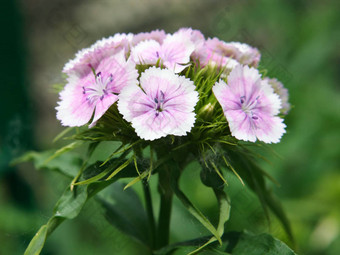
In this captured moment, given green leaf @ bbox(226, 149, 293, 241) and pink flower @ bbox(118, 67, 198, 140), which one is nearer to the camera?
pink flower @ bbox(118, 67, 198, 140)

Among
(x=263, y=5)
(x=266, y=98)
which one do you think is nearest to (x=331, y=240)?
(x=266, y=98)

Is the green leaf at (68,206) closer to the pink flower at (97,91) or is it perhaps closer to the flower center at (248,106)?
the pink flower at (97,91)

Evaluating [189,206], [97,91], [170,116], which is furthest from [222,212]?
[97,91]

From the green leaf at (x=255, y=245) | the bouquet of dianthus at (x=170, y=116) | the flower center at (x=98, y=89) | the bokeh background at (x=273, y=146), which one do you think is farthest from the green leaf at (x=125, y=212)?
the flower center at (x=98, y=89)

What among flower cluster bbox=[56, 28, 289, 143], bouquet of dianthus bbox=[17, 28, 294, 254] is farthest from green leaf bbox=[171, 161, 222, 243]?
flower cluster bbox=[56, 28, 289, 143]

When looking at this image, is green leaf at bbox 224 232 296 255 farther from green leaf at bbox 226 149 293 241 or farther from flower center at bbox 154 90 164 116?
flower center at bbox 154 90 164 116

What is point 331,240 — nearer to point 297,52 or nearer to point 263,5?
point 297,52

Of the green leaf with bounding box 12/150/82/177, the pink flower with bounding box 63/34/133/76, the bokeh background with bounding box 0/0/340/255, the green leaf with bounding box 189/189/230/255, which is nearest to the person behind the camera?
the green leaf with bounding box 189/189/230/255

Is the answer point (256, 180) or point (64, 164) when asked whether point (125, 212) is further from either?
point (256, 180)
